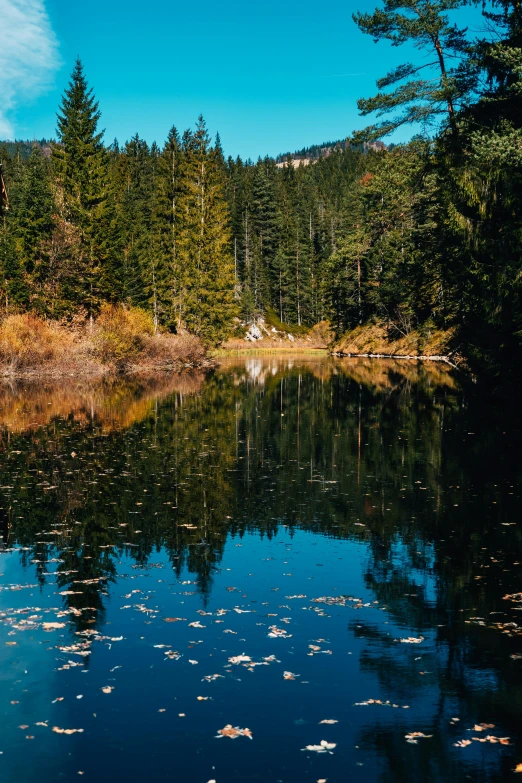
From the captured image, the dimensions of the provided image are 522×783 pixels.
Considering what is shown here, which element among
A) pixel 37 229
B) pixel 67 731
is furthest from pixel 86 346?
pixel 67 731

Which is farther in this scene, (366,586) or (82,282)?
(82,282)

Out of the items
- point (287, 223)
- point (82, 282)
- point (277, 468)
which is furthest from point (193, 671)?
point (287, 223)

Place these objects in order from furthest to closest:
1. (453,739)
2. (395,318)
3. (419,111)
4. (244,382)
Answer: (395,318), (244,382), (419,111), (453,739)

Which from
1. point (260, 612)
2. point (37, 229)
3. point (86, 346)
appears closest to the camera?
point (260, 612)

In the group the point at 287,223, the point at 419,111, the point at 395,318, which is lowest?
the point at 395,318

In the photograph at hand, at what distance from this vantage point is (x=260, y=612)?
8.28 meters

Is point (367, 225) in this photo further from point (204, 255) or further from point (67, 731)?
point (67, 731)

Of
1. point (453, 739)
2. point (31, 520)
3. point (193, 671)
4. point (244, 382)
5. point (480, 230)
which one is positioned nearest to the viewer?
point (453, 739)

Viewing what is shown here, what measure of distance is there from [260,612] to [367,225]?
53.6m

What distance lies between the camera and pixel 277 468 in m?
16.5

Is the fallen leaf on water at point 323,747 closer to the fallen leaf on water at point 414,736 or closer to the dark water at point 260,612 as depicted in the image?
the dark water at point 260,612

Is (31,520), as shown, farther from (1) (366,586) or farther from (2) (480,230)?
(2) (480,230)

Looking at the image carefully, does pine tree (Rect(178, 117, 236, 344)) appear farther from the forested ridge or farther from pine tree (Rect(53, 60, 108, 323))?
pine tree (Rect(53, 60, 108, 323))

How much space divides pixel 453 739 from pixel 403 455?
1288 centimetres
